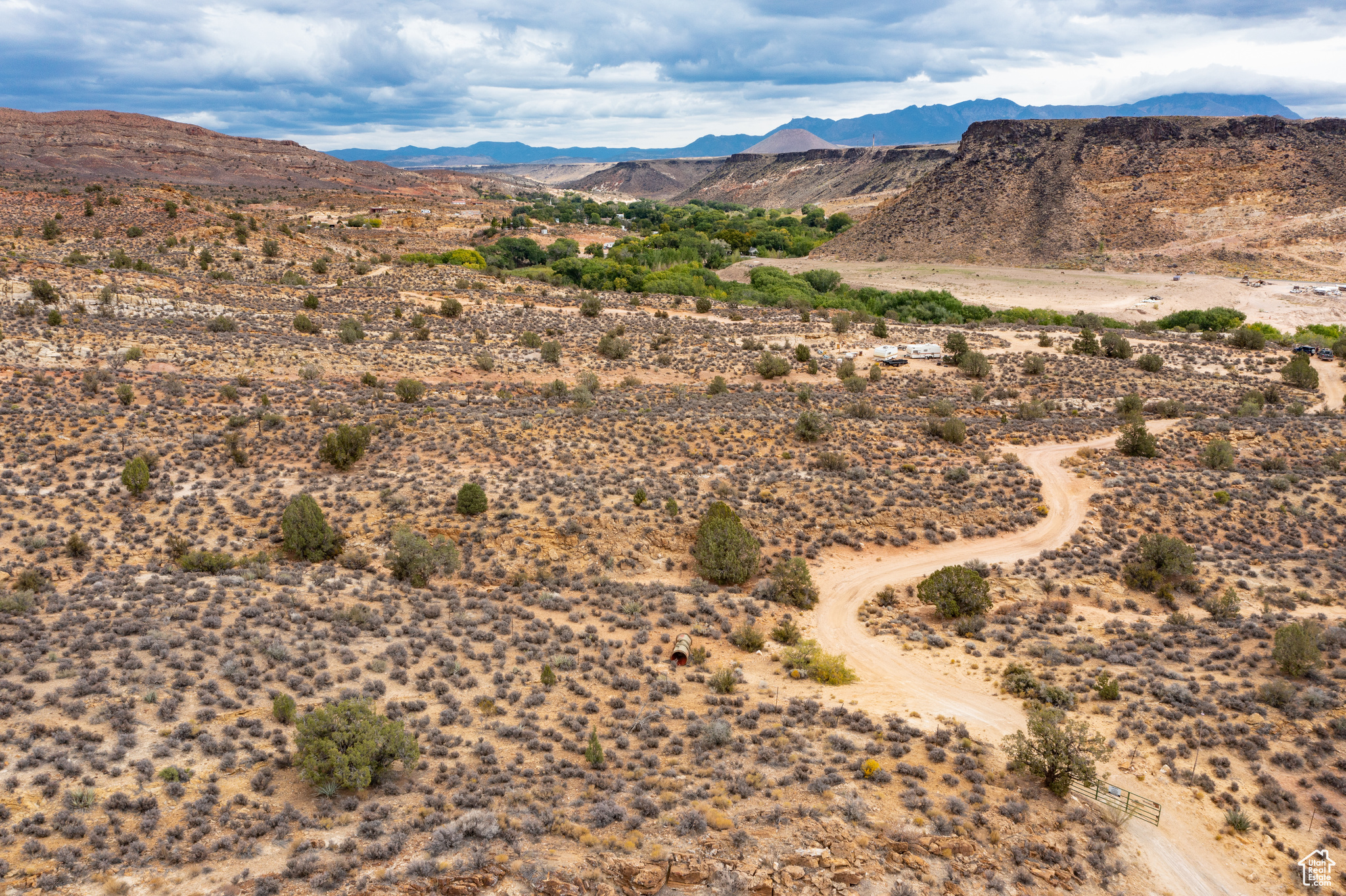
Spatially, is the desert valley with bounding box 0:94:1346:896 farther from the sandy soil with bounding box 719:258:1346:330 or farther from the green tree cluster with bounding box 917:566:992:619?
the sandy soil with bounding box 719:258:1346:330

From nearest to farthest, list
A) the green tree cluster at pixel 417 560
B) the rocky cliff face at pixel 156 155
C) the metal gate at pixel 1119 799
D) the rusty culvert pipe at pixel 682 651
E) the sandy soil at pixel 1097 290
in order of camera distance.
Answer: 1. the metal gate at pixel 1119 799
2. the rusty culvert pipe at pixel 682 651
3. the green tree cluster at pixel 417 560
4. the sandy soil at pixel 1097 290
5. the rocky cliff face at pixel 156 155

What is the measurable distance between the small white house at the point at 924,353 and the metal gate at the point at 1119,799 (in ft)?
129

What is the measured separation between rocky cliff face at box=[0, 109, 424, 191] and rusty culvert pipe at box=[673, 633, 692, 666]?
3949 inches

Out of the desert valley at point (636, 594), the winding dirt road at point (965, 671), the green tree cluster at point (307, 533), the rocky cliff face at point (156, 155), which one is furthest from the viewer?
the rocky cliff face at point (156, 155)

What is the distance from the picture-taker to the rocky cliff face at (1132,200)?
89.8 meters

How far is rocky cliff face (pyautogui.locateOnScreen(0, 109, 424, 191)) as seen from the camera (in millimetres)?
96438

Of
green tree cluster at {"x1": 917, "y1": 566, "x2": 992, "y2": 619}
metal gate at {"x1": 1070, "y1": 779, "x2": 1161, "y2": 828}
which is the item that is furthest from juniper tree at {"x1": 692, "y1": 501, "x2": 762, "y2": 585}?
metal gate at {"x1": 1070, "y1": 779, "x2": 1161, "y2": 828}

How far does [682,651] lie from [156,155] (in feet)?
441

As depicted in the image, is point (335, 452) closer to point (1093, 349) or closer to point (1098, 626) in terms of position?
point (1098, 626)

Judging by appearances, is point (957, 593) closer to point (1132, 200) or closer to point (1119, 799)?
point (1119, 799)

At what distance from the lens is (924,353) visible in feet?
161

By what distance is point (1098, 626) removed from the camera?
2025 cm

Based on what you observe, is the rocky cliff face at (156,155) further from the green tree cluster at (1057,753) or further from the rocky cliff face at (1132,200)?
the green tree cluster at (1057,753)

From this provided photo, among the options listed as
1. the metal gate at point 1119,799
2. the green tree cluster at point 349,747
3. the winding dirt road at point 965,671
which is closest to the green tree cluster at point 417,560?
the green tree cluster at point 349,747
